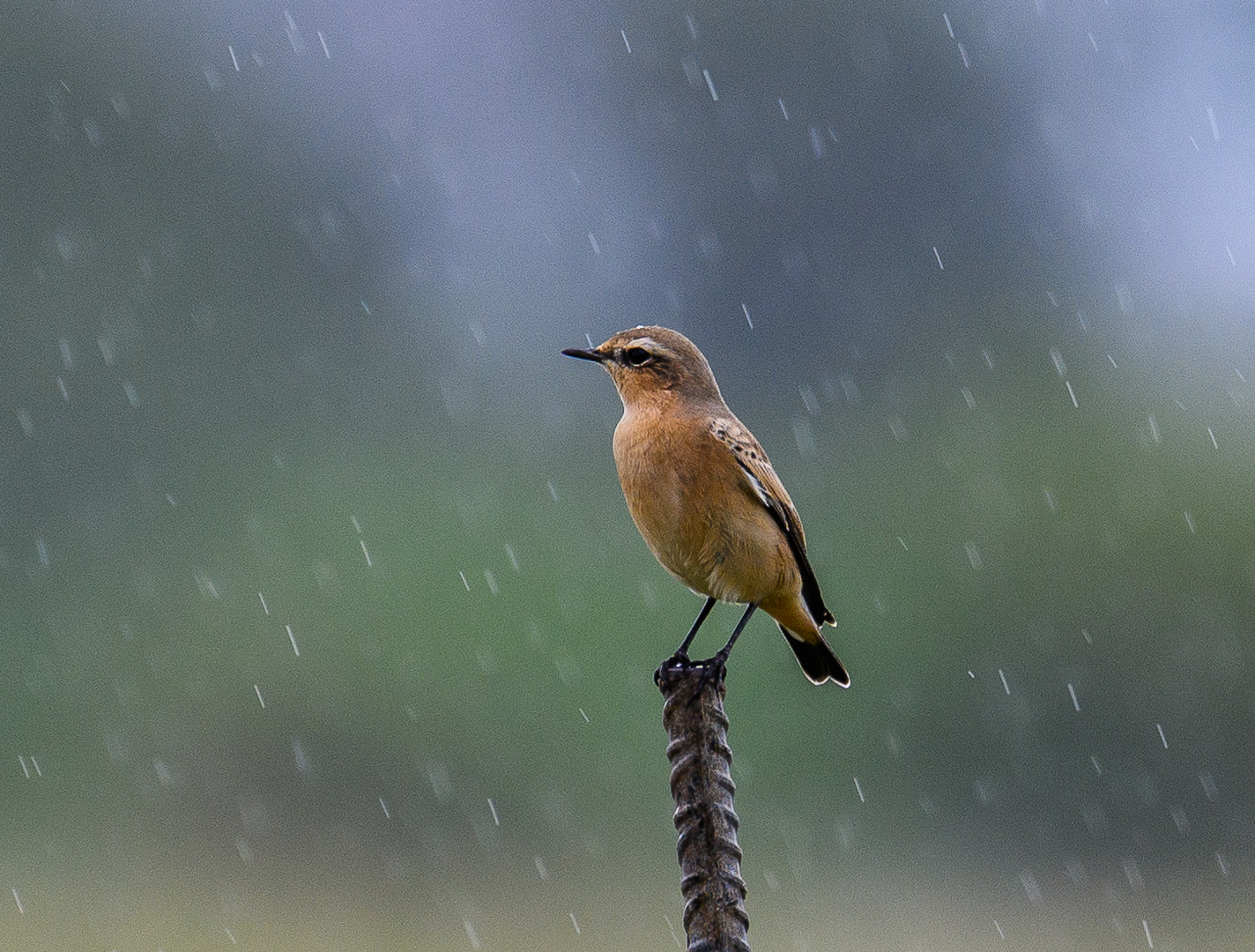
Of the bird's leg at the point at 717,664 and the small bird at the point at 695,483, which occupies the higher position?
the small bird at the point at 695,483

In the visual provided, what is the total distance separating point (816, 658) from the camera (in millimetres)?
4680

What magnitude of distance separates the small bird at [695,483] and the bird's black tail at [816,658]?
14.6 inches

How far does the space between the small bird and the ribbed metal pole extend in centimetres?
114

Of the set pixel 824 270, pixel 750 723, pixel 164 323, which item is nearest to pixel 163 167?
pixel 164 323

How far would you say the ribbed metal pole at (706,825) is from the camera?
2.23m

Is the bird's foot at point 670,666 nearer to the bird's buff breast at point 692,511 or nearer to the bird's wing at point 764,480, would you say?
the bird's buff breast at point 692,511

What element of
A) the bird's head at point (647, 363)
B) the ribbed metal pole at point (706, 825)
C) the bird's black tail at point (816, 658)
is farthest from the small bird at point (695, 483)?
the ribbed metal pole at point (706, 825)

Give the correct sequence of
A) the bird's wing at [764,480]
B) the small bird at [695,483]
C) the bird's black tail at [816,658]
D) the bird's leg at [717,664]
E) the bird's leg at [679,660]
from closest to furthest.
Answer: the bird's leg at [717,664] → the bird's leg at [679,660] → the small bird at [695,483] → the bird's wing at [764,480] → the bird's black tail at [816,658]

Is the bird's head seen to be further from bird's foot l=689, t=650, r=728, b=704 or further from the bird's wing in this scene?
bird's foot l=689, t=650, r=728, b=704

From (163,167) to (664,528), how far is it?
67.2 feet

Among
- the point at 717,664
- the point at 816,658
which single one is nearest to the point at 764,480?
the point at 717,664

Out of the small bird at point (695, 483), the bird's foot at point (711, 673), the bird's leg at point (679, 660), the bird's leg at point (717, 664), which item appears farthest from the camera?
the small bird at point (695, 483)

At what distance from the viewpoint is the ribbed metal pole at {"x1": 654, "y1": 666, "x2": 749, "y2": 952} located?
7.31ft

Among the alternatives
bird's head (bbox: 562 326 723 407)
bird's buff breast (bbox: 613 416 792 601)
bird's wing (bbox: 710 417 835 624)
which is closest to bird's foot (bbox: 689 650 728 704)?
bird's buff breast (bbox: 613 416 792 601)
